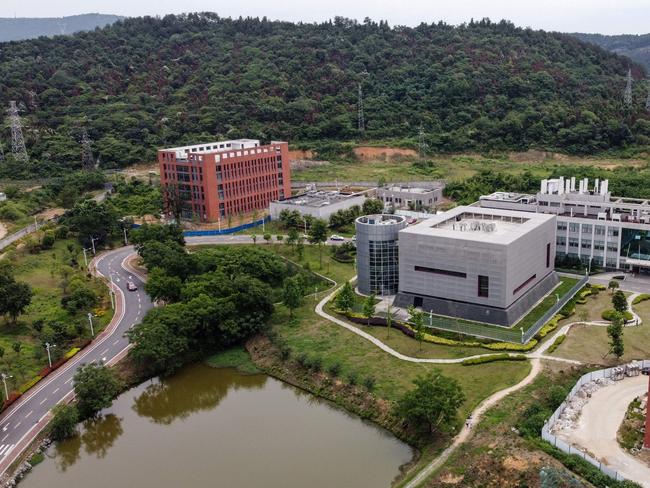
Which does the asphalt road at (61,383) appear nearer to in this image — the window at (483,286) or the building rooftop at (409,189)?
the window at (483,286)

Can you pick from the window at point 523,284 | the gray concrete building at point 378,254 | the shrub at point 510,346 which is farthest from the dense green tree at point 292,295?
the window at point 523,284

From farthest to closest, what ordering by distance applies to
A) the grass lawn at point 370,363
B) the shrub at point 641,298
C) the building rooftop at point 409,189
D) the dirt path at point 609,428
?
the building rooftop at point 409,189 → the shrub at point 641,298 → the grass lawn at point 370,363 → the dirt path at point 609,428

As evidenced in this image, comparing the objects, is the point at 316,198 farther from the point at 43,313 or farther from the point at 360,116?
the point at 360,116

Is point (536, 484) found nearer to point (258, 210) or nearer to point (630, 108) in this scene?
point (258, 210)

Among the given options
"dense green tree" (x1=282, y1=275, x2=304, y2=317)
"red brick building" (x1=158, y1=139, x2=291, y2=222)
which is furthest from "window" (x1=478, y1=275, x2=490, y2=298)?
"red brick building" (x1=158, y1=139, x2=291, y2=222)

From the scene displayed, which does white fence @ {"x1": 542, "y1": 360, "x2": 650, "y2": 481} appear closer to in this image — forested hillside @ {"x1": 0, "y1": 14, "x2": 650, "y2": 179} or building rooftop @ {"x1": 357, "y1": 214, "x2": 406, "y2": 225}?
building rooftop @ {"x1": 357, "y1": 214, "x2": 406, "y2": 225}

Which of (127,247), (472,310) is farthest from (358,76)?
(472,310)

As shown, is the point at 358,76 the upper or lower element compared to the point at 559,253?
upper
